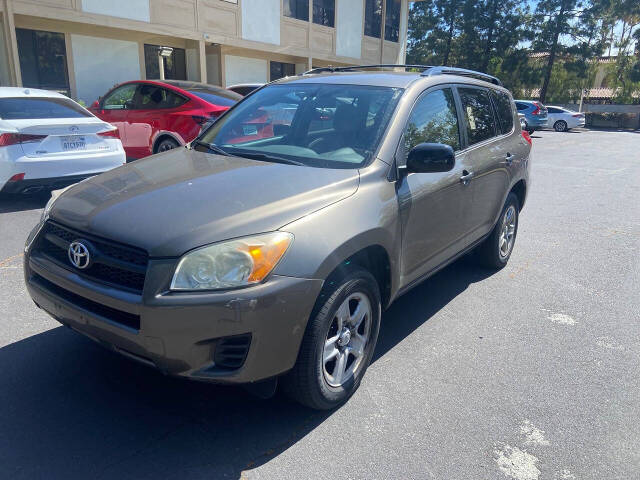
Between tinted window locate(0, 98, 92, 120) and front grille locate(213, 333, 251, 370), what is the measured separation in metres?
5.51

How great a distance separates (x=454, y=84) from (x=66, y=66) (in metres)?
15.4

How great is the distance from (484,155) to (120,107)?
23.3ft

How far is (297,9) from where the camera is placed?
2256 cm

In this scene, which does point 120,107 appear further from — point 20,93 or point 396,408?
point 396,408

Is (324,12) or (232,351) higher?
(324,12)

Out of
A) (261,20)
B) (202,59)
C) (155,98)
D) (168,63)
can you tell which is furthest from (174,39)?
(155,98)

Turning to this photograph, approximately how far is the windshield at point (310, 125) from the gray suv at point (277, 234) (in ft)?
0.05

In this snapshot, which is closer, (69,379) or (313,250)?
(313,250)

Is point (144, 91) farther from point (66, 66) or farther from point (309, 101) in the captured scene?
point (66, 66)

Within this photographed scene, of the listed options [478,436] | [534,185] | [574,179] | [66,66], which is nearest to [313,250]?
[478,436]

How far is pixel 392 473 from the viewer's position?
→ 8.09 ft

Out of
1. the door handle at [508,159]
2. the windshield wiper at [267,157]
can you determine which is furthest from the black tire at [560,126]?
the windshield wiper at [267,157]

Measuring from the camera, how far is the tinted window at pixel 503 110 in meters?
4.99

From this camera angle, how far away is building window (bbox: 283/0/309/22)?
72.4 feet
